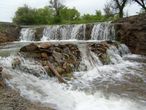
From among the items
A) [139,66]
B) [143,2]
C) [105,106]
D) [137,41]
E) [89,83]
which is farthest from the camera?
[143,2]

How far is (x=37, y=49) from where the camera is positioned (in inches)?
482

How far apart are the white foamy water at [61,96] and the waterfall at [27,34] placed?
587 inches

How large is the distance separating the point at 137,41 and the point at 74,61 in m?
7.90

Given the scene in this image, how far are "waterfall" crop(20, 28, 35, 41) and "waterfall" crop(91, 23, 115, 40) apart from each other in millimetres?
6035

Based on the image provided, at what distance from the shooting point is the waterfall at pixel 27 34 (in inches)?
1006

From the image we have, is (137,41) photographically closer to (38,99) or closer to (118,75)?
(118,75)

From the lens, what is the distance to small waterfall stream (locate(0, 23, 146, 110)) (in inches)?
316

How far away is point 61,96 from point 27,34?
18087mm

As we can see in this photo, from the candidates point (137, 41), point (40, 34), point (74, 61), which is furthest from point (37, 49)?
point (40, 34)

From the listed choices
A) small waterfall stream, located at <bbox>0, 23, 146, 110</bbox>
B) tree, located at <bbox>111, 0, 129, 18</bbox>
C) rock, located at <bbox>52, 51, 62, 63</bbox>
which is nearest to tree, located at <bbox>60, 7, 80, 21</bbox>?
tree, located at <bbox>111, 0, 129, 18</bbox>

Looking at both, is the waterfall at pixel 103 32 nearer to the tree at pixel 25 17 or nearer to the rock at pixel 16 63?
the rock at pixel 16 63

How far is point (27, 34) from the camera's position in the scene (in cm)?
2602

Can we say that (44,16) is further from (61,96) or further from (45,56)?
(61,96)

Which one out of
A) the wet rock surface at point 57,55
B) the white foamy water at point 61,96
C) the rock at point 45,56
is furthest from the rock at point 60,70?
Result: the white foamy water at point 61,96
